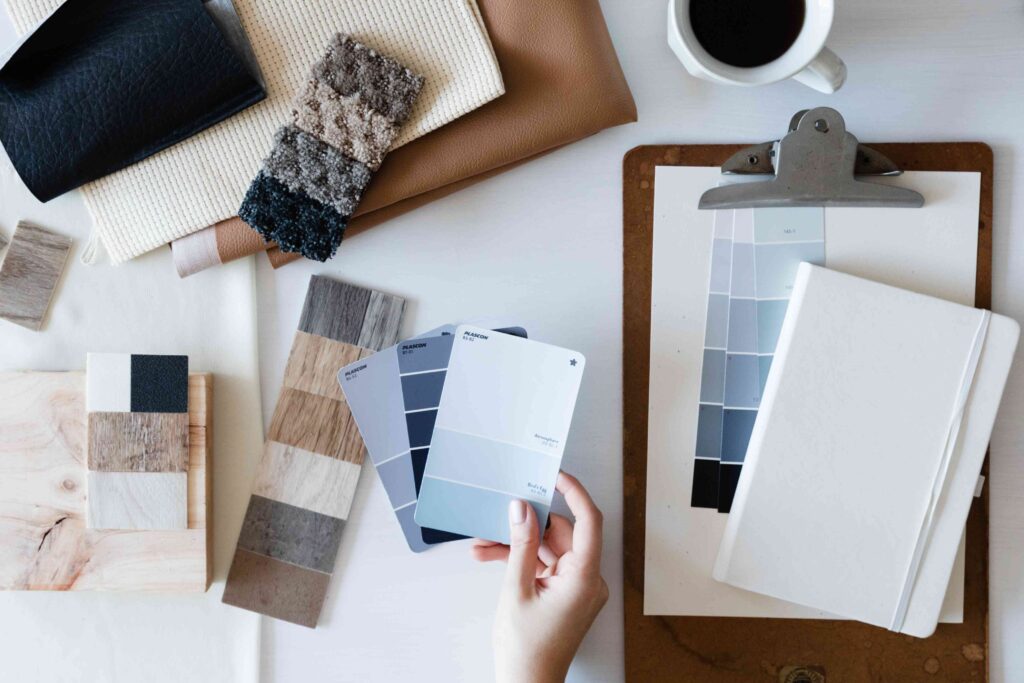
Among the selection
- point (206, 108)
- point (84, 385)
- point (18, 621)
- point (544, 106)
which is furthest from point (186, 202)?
point (18, 621)

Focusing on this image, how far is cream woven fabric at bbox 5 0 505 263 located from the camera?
25.8 inches

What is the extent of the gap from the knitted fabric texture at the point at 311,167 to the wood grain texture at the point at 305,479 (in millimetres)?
231

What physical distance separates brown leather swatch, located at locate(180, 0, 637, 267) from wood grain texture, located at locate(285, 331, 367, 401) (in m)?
0.12

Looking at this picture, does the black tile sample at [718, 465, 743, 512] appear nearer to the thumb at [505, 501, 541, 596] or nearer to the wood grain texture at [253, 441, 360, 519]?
the thumb at [505, 501, 541, 596]

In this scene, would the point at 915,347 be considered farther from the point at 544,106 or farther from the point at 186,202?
the point at 186,202

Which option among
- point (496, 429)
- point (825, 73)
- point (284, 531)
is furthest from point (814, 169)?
point (284, 531)

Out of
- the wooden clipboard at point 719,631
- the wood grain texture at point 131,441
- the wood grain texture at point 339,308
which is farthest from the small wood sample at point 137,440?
the wooden clipboard at point 719,631

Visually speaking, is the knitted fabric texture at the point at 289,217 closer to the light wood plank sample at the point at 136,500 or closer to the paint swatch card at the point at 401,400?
the paint swatch card at the point at 401,400

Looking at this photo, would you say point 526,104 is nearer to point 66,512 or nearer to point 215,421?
point 215,421

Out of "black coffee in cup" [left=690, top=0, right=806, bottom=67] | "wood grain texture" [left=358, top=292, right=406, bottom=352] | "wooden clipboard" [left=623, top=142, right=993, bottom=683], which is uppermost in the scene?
"black coffee in cup" [left=690, top=0, right=806, bottom=67]

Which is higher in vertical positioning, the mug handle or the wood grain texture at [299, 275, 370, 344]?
the mug handle

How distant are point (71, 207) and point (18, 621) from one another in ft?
1.23

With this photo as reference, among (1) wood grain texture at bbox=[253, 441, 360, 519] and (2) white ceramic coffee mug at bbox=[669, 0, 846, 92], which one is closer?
(2) white ceramic coffee mug at bbox=[669, 0, 846, 92]

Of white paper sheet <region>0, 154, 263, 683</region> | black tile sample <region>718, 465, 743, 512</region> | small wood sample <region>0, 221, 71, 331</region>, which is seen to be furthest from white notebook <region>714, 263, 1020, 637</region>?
small wood sample <region>0, 221, 71, 331</region>
